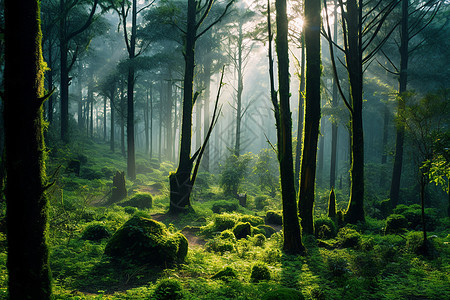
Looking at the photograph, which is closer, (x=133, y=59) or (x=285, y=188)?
(x=285, y=188)

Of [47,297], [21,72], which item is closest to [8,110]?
[21,72]

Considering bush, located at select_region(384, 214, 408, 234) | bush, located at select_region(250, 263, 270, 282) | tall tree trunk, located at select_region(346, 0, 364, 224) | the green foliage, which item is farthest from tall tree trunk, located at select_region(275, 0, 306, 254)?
the green foliage

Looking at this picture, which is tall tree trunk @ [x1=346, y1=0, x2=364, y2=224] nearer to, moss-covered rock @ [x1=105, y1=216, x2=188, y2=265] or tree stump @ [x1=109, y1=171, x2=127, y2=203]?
moss-covered rock @ [x1=105, y1=216, x2=188, y2=265]

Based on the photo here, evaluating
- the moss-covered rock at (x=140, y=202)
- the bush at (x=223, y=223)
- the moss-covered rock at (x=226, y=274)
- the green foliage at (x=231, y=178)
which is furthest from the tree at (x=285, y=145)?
the green foliage at (x=231, y=178)

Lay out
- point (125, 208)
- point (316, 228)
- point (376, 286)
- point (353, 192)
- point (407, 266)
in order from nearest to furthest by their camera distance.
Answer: point (376, 286) → point (407, 266) → point (316, 228) → point (353, 192) → point (125, 208)

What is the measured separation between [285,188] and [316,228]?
9.24ft

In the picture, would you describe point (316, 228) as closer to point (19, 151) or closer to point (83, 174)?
point (19, 151)

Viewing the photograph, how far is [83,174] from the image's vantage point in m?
15.7

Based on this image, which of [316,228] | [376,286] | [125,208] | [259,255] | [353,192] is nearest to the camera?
[376,286]

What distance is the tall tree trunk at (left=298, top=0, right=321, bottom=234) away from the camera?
23.9ft

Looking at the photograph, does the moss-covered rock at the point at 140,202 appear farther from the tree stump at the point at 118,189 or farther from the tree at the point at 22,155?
the tree at the point at 22,155

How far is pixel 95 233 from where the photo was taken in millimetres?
6496

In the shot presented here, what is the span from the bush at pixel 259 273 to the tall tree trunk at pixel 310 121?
294 cm

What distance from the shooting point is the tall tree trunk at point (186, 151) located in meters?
10.1
